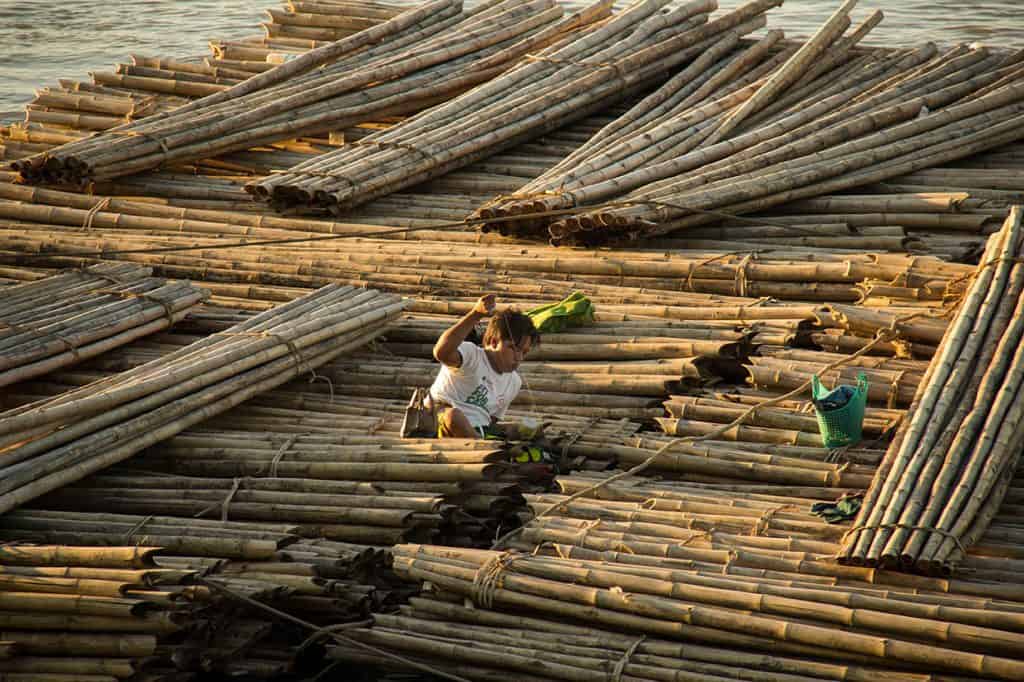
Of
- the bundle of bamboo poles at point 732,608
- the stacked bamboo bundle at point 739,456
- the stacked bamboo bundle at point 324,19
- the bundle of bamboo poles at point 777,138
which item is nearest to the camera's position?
the bundle of bamboo poles at point 732,608

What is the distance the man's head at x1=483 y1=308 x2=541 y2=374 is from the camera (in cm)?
876

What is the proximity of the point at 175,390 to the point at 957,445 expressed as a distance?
4.46 metres

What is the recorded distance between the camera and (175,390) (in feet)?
29.9

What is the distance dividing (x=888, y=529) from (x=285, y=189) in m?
6.79

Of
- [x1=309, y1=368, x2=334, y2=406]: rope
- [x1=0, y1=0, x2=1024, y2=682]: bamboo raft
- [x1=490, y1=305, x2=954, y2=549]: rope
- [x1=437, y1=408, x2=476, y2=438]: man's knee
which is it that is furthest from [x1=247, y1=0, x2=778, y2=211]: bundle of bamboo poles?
[x1=490, y1=305, x2=954, y2=549]: rope

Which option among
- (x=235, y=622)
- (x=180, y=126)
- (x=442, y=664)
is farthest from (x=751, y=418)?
(x=180, y=126)

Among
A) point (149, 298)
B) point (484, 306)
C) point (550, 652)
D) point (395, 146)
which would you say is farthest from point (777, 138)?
point (550, 652)

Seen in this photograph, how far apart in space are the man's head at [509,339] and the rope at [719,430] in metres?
0.91

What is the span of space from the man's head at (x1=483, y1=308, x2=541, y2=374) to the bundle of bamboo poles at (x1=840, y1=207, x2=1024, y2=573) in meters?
2.14

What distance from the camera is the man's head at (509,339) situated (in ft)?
28.7

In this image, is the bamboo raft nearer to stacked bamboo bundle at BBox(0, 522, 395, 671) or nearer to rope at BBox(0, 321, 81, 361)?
stacked bamboo bundle at BBox(0, 522, 395, 671)

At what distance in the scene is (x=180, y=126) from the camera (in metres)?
13.6

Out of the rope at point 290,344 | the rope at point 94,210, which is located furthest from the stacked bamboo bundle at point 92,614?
the rope at point 94,210

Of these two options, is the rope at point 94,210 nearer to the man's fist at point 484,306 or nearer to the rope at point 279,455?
the rope at point 279,455
